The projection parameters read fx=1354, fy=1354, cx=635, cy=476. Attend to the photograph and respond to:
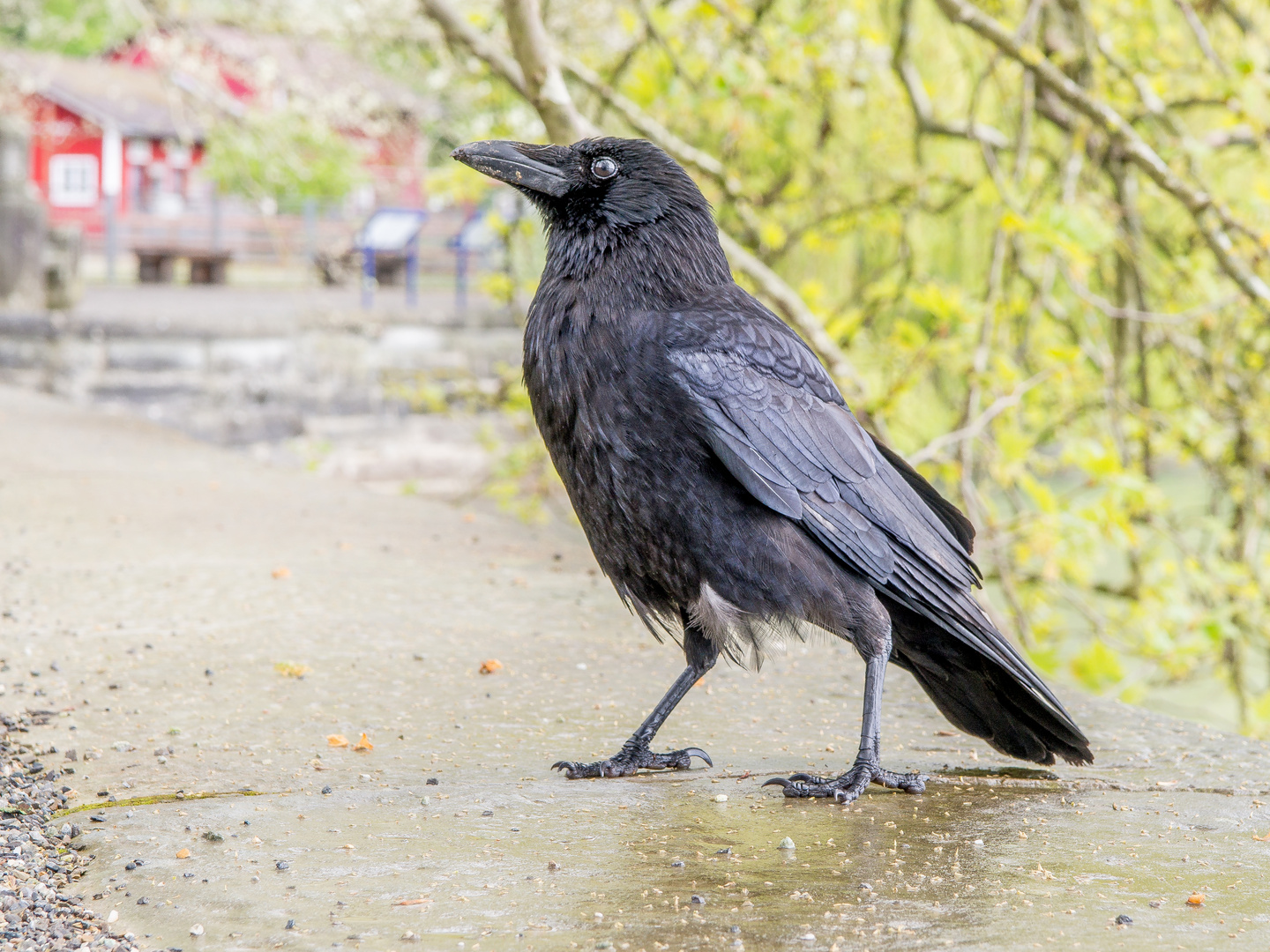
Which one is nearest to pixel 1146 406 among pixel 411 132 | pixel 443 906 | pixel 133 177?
pixel 443 906

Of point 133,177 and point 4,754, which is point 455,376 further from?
point 133,177

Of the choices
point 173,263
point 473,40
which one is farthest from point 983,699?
point 173,263

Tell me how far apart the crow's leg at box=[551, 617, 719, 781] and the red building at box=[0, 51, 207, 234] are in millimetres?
33968

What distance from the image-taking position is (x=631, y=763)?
10.6 ft

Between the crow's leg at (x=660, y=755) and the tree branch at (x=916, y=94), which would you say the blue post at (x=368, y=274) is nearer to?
the tree branch at (x=916, y=94)

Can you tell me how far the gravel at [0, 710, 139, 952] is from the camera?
218cm

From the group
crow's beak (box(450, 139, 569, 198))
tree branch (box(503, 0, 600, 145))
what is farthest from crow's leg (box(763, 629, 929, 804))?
tree branch (box(503, 0, 600, 145))

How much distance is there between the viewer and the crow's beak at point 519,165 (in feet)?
10.9

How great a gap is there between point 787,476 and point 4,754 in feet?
6.30

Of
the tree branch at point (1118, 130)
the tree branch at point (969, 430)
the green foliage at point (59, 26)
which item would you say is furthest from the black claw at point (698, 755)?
the green foliage at point (59, 26)

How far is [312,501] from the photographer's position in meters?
6.72

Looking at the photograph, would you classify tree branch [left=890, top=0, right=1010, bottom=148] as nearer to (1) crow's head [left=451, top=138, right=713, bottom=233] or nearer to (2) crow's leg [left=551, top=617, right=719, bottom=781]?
(1) crow's head [left=451, top=138, right=713, bottom=233]

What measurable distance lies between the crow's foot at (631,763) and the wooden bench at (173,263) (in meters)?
23.1

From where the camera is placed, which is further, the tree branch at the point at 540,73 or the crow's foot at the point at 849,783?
the tree branch at the point at 540,73
